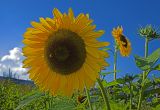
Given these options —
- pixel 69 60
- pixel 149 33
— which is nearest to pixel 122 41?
pixel 149 33

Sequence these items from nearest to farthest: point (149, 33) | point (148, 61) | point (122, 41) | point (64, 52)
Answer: point (148, 61) → point (64, 52) → point (149, 33) → point (122, 41)

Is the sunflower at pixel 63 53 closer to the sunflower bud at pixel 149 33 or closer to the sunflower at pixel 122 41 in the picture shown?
the sunflower bud at pixel 149 33

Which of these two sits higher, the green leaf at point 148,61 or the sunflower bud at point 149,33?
the sunflower bud at point 149,33

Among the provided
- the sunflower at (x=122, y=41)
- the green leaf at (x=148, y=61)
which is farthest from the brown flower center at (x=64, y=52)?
the sunflower at (x=122, y=41)

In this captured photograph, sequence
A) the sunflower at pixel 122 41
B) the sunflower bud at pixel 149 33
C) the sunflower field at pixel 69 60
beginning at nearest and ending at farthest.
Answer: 1. the sunflower field at pixel 69 60
2. the sunflower bud at pixel 149 33
3. the sunflower at pixel 122 41

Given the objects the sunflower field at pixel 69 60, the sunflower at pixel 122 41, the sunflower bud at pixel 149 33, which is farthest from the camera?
the sunflower at pixel 122 41

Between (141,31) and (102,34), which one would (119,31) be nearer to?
(141,31)

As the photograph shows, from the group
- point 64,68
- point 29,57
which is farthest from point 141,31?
point 29,57

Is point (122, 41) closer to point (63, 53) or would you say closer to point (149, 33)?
point (149, 33)
